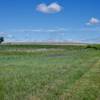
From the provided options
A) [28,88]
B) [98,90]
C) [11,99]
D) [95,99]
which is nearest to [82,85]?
[98,90]

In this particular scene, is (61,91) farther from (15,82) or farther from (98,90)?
(15,82)

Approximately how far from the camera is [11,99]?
48.9 feet

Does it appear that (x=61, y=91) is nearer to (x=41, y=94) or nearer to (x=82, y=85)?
(x=41, y=94)

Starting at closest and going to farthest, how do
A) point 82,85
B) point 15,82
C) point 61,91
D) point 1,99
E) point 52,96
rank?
point 1,99 < point 52,96 < point 61,91 < point 82,85 < point 15,82

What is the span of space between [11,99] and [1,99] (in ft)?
1.58

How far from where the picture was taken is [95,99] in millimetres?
15055

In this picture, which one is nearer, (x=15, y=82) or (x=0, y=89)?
(x=0, y=89)

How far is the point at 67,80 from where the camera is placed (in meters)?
22.6

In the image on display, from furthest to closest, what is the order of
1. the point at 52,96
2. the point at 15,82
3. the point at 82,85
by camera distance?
→ the point at 15,82 < the point at 82,85 < the point at 52,96

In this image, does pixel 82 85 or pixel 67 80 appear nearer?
pixel 82 85

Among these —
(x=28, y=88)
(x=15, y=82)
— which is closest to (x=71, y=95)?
(x=28, y=88)

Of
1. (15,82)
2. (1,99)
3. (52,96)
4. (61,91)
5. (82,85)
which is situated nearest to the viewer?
(1,99)

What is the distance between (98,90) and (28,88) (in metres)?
4.22

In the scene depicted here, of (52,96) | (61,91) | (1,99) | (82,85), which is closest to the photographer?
(1,99)
